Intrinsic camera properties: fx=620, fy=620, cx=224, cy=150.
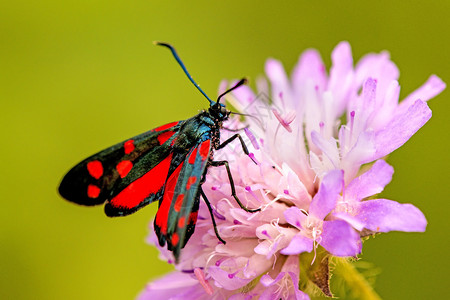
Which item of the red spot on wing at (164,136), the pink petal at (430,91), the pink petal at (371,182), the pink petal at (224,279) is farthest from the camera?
the pink petal at (430,91)

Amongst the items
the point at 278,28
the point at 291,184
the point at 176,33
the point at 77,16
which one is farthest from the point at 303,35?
the point at 291,184

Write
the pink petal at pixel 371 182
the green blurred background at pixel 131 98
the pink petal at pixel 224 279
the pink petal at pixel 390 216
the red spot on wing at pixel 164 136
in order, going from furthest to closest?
the green blurred background at pixel 131 98 < the red spot on wing at pixel 164 136 < the pink petal at pixel 224 279 < the pink petal at pixel 371 182 < the pink petal at pixel 390 216

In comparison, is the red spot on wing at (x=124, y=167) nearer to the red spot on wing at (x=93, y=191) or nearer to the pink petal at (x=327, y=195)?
the red spot on wing at (x=93, y=191)

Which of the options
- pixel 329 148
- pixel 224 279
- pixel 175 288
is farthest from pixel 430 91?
pixel 175 288

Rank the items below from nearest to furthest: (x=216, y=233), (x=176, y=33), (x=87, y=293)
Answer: (x=216, y=233) < (x=87, y=293) < (x=176, y=33)

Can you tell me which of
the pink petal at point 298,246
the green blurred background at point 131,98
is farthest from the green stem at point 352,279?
the green blurred background at point 131,98

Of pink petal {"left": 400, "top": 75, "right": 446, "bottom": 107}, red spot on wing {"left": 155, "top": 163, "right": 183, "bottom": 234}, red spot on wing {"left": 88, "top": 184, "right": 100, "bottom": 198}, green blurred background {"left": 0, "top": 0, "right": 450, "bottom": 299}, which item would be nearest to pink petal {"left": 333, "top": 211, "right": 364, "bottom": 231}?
red spot on wing {"left": 155, "top": 163, "right": 183, "bottom": 234}

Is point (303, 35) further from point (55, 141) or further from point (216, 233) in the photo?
point (216, 233)
